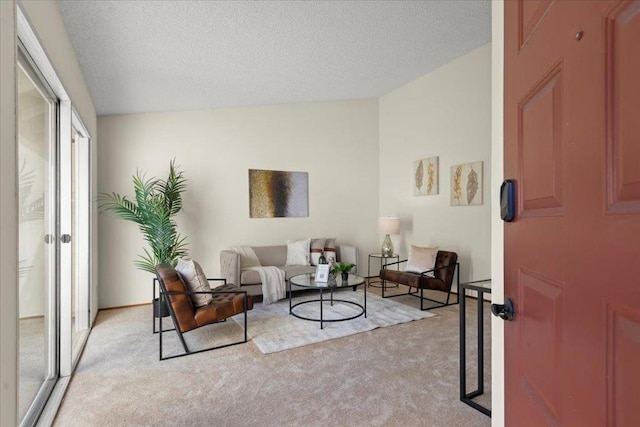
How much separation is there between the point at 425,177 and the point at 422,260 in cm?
150

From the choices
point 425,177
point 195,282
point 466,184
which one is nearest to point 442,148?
point 425,177

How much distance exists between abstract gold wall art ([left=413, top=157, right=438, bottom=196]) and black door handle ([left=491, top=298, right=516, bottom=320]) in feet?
15.7

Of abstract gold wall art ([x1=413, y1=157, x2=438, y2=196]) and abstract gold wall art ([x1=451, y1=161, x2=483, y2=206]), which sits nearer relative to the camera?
abstract gold wall art ([x1=451, y1=161, x2=483, y2=206])

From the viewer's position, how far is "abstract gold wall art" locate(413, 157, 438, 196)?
550 cm

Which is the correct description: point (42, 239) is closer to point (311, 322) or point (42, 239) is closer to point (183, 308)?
point (183, 308)

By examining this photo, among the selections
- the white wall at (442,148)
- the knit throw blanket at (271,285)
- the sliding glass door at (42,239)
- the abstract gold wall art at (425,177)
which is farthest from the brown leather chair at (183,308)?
the abstract gold wall art at (425,177)

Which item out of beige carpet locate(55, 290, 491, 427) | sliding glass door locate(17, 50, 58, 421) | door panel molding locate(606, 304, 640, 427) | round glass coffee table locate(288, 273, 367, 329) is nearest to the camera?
door panel molding locate(606, 304, 640, 427)

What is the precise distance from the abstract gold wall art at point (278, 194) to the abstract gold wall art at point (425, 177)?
185 cm

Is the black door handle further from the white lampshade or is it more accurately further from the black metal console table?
the white lampshade

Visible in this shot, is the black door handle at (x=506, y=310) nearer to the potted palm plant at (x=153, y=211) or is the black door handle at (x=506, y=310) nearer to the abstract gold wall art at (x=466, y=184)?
the potted palm plant at (x=153, y=211)

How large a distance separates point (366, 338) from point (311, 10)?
3.11 metres

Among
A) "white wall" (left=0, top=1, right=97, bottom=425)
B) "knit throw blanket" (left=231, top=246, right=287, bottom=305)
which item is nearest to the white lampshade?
"knit throw blanket" (left=231, top=246, right=287, bottom=305)

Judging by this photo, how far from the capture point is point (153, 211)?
14.2ft

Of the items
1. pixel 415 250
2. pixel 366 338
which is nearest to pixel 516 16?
pixel 366 338
